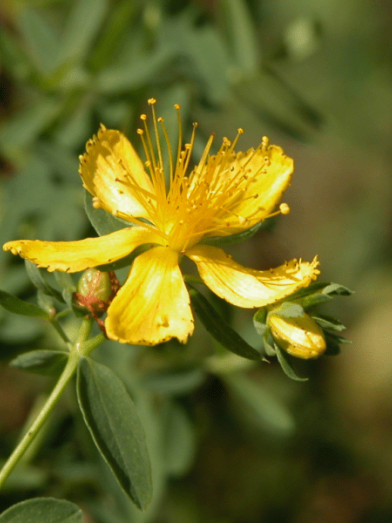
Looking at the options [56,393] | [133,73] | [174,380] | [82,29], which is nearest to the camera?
[56,393]

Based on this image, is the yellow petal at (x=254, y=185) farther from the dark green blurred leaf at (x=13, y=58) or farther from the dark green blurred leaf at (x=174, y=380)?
the dark green blurred leaf at (x=13, y=58)

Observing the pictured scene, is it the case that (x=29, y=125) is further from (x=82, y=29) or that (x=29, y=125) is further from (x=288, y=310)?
(x=288, y=310)

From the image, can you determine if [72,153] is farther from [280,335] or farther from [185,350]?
[280,335]

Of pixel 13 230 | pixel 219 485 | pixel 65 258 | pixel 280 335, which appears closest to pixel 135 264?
pixel 65 258

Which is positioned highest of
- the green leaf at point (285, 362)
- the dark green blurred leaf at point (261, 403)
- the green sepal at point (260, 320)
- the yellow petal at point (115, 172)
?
the yellow petal at point (115, 172)

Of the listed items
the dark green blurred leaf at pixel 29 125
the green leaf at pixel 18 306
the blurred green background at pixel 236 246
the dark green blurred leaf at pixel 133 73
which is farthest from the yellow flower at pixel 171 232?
the dark green blurred leaf at pixel 29 125

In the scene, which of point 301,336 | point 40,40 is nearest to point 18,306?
point 301,336

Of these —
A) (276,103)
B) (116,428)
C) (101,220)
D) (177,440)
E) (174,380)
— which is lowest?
(177,440)
